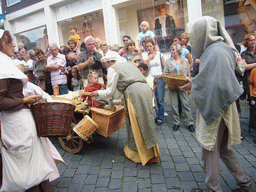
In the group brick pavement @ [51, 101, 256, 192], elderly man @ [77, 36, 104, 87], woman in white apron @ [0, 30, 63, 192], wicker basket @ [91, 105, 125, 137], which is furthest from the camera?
elderly man @ [77, 36, 104, 87]

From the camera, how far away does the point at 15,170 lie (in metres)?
2.48

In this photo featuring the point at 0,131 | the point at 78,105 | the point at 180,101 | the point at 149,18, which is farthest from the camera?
the point at 149,18

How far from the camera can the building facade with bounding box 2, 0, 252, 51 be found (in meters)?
8.44

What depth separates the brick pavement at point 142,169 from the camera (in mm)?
3156

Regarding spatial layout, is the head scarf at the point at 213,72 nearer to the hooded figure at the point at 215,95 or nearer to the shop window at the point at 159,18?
the hooded figure at the point at 215,95

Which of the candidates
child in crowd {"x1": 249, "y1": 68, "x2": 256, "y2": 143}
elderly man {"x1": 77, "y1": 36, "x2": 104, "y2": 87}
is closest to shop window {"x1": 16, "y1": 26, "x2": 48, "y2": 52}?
elderly man {"x1": 77, "y1": 36, "x2": 104, "y2": 87}

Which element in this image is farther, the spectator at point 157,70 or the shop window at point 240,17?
the shop window at point 240,17

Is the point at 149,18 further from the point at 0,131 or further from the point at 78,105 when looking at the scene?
the point at 0,131

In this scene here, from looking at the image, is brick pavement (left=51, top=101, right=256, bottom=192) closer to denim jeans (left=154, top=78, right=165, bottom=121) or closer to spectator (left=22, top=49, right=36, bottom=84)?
denim jeans (left=154, top=78, right=165, bottom=121)

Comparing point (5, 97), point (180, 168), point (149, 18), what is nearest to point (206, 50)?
point (180, 168)

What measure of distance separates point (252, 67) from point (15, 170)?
183 inches

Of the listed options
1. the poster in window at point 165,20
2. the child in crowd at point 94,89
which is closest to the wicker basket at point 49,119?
the child in crowd at point 94,89

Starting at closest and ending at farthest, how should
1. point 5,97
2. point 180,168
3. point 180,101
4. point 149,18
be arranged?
point 5,97
point 180,168
point 180,101
point 149,18

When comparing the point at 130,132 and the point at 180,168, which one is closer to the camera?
the point at 180,168
